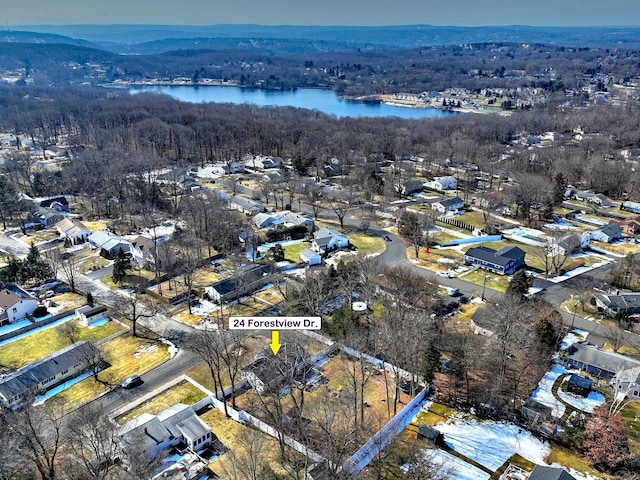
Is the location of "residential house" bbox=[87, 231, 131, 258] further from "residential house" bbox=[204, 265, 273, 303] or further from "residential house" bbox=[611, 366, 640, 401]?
"residential house" bbox=[611, 366, 640, 401]

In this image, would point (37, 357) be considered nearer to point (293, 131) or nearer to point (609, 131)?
point (293, 131)

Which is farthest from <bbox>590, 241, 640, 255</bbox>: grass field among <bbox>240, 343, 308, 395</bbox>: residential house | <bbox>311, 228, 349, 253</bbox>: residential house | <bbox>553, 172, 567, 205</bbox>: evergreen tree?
<bbox>240, 343, 308, 395</bbox>: residential house

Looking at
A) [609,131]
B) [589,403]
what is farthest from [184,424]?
[609,131]

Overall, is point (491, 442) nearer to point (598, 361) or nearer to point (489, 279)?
point (598, 361)

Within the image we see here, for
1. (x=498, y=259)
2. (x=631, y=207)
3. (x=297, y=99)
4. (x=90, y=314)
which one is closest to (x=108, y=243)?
(x=90, y=314)

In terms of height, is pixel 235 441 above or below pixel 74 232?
below

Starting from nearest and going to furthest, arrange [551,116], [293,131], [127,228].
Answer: [127,228], [293,131], [551,116]
